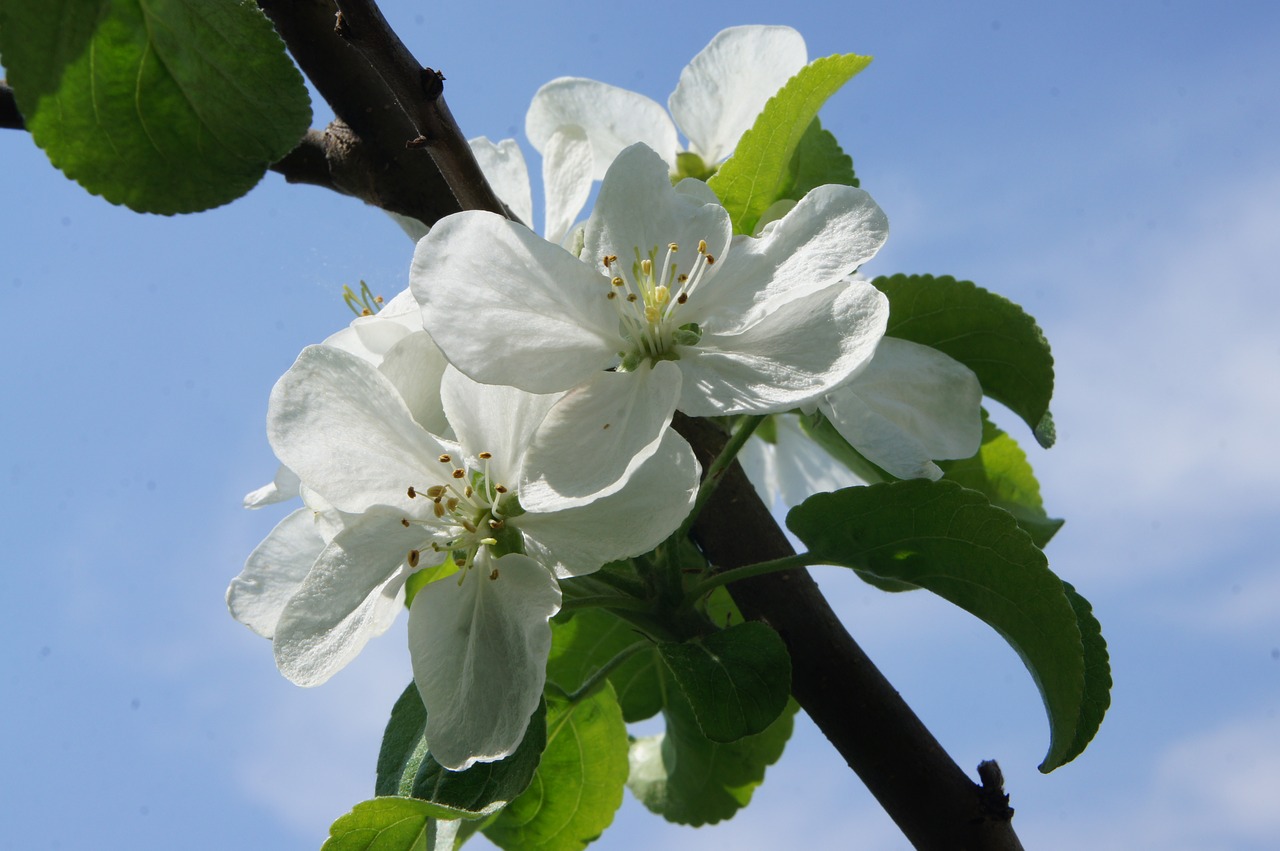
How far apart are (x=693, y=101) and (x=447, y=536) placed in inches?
29.9

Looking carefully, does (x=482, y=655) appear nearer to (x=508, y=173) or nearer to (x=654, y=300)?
(x=654, y=300)

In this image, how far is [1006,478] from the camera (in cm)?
151

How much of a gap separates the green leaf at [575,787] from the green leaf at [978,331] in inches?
20.8

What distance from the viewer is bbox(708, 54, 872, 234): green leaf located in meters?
1.15

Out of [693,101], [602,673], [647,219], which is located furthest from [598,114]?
[602,673]

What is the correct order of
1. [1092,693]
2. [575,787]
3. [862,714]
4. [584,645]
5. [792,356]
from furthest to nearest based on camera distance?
[584,645] < [575,787] < [862,714] < [1092,693] < [792,356]

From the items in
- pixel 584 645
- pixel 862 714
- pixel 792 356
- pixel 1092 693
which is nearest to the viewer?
pixel 792 356

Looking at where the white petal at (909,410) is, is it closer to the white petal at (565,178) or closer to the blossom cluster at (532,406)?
the blossom cluster at (532,406)

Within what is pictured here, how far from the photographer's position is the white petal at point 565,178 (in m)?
1.24

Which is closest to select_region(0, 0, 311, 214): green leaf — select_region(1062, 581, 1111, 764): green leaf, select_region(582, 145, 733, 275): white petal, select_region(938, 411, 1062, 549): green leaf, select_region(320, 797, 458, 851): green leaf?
select_region(582, 145, 733, 275): white petal

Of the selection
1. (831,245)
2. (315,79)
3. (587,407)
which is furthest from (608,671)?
(315,79)

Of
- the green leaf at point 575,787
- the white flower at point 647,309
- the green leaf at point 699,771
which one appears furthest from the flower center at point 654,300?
the green leaf at point 699,771

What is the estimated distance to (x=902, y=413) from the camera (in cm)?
113

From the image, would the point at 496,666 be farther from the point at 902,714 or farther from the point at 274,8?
the point at 274,8
